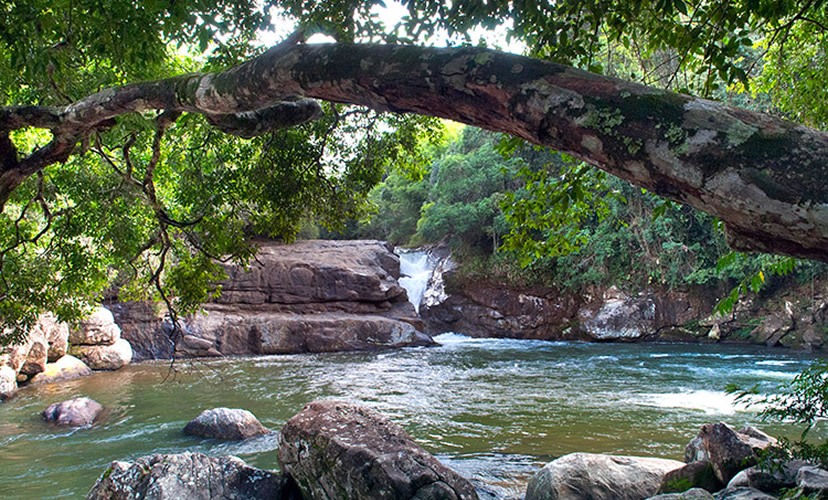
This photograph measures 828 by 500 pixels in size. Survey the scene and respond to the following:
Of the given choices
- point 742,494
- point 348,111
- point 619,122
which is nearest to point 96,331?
point 348,111

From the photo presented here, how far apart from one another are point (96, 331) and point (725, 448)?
14682 mm

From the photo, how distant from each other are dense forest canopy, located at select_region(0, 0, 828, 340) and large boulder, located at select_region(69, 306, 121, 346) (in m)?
6.41

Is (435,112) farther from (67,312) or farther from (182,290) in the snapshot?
(67,312)

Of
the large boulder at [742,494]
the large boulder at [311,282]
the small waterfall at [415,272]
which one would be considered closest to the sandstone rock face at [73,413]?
the large boulder at [311,282]

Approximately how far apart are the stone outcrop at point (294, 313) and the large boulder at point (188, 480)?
Result: 1160 centimetres

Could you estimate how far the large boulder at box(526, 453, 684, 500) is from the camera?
5.39 meters

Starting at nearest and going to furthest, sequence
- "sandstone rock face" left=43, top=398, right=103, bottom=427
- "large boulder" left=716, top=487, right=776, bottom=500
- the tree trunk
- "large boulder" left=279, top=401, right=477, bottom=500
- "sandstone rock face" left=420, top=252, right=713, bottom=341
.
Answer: the tree trunk
"large boulder" left=716, top=487, right=776, bottom=500
"large boulder" left=279, top=401, right=477, bottom=500
"sandstone rock face" left=43, top=398, right=103, bottom=427
"sandstone rock face" left=420, top=252, right=713, bottom=341

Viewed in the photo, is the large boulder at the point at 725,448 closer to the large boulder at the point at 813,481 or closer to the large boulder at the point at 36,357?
the large boulder at the point at 813,481

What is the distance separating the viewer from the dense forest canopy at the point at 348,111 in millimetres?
1675

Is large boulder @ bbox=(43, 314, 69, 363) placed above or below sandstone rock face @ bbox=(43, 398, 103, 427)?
above

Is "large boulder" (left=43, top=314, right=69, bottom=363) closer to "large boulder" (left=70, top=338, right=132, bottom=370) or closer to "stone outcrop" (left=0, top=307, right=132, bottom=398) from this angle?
"stone outcrop" (left=0, top=307, right=132, bottom=398)

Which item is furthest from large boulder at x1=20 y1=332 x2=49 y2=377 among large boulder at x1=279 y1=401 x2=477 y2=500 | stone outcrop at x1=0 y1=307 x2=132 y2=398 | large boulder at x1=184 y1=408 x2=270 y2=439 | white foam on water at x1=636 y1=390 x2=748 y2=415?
white foam on water at x1=636 y1=390 x2=748 y2=415

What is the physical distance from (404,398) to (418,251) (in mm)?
16140

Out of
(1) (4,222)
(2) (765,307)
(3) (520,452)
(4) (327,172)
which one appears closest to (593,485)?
(3) (520,452)
